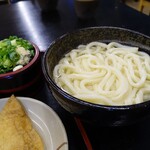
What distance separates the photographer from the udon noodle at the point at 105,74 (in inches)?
30.2

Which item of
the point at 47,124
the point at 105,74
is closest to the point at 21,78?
the point at 47,124

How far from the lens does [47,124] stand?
2.67ft

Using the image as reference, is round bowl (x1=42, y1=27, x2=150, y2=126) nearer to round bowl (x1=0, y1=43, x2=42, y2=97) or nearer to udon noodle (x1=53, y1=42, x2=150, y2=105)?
udon noodle (x1=53, y1=42, x2=150, y2=105)

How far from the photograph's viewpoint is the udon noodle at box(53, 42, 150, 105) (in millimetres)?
768

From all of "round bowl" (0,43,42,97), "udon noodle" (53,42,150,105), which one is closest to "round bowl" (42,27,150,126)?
"udon noodle" (53,42,150,105)

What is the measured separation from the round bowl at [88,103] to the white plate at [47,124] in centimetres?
9

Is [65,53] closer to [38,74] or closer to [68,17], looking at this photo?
[38,74]

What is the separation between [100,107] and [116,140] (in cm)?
22

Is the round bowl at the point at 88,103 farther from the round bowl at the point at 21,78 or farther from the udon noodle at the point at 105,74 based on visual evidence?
the round bowl at the point at 21,78

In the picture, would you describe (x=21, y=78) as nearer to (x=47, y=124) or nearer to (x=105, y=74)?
(x=47, y=124)

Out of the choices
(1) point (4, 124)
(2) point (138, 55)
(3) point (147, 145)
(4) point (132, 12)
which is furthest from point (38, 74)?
(4) point (132, 12)

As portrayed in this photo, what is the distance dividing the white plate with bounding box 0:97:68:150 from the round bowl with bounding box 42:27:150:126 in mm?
92

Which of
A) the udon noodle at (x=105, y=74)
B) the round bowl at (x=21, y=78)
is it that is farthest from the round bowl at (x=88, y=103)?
the round bowl at (x=21, y=78)

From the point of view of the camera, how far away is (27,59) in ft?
3.34
